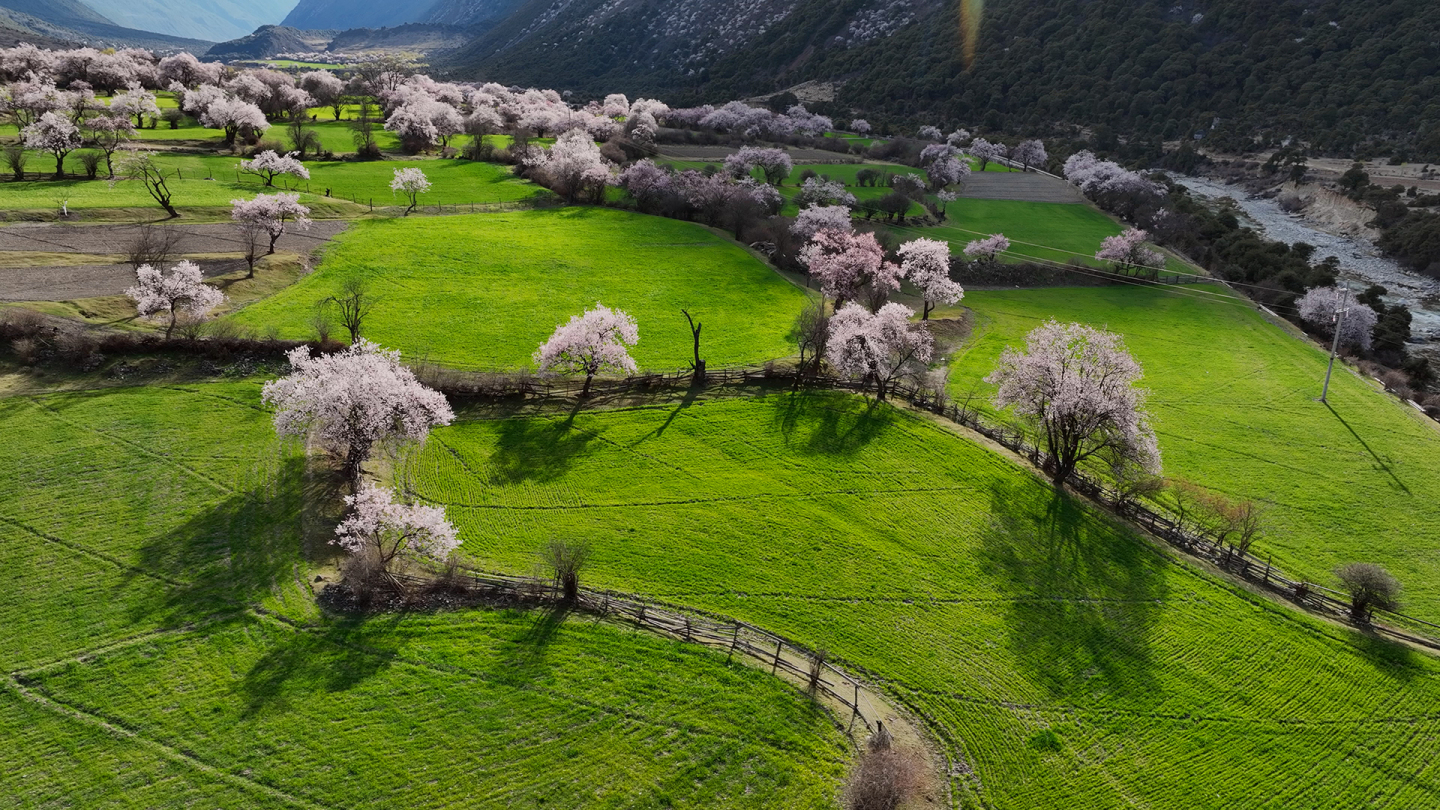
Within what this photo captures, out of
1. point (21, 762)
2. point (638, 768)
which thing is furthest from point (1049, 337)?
point (21, 762)

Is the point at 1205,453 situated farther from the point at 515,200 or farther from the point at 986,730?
the point at 515,200

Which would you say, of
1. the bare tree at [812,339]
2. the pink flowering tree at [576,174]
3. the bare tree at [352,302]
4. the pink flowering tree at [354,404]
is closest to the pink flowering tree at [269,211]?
the bare tree at [352,302]

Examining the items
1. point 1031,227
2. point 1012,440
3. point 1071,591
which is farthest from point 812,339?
point 1031,227

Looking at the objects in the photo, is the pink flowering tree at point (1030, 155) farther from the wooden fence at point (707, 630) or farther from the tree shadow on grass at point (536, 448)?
the wooden fence at point (707, 630)

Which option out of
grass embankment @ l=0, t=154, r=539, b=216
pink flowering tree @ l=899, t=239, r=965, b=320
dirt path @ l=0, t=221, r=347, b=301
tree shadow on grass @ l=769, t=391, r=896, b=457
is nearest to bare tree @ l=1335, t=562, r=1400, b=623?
tree shadow on grass @ l=769, t=391, r=896, b=457

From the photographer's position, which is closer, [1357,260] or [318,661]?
[318,661]

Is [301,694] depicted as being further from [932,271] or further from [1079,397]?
[932,271]
